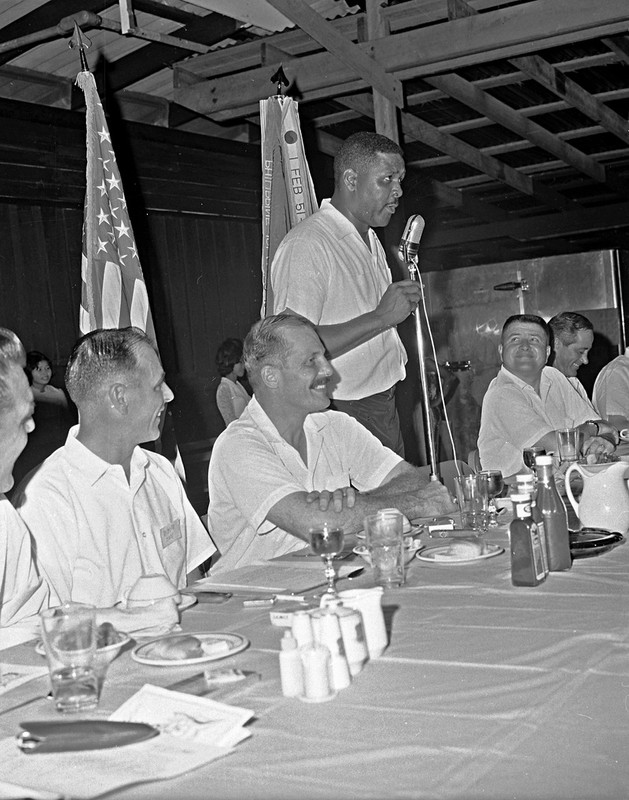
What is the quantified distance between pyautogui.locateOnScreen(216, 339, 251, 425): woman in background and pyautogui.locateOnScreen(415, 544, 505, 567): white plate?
15.6 ft

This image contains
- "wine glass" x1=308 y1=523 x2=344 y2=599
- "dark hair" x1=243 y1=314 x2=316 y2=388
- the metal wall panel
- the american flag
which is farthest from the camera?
the metal wall panel

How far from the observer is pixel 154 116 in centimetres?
752

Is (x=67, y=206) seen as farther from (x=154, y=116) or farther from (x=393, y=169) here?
(x=393, y=169)

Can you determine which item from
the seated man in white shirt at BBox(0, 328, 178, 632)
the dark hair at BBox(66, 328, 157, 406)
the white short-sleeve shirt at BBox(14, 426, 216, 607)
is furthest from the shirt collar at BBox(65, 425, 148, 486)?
the seated man in white shirt at BBox(0, 328, 178, 632)

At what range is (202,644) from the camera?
1463 mm

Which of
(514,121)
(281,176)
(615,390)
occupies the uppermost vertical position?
(514,121)

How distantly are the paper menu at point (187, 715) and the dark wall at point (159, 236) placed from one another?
5.72 metres

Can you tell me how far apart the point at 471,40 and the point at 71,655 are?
467 centimetres

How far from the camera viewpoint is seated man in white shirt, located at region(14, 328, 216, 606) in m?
2.16

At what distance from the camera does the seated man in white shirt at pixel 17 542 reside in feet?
5.35

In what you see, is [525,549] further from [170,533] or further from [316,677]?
[170,533]

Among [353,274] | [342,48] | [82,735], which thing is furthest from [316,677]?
[342,48]

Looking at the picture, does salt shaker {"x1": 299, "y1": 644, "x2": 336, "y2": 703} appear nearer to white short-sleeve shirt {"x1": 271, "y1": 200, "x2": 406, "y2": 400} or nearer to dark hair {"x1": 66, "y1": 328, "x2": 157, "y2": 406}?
dark hair {"x1": 66, "y1": 328, "x2": 157, "y2": 406}

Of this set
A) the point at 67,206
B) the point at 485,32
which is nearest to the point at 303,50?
the point at 485,32
